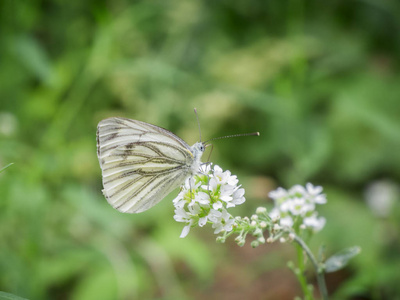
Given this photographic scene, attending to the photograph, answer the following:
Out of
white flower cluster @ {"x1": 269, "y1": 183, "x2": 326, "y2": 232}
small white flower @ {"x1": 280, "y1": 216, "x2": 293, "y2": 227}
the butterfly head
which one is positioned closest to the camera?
small white flower @ {"x1": 280, "y1": 216, "x2": 293, "y2": 227}

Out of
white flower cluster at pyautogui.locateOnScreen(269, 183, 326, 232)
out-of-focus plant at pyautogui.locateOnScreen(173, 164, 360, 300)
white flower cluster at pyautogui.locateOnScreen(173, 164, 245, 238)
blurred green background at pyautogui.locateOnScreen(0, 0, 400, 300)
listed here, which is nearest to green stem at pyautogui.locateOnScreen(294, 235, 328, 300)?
out-of-focus plant at pyautogui.locateOnScreen(173, 164, 360, 300)

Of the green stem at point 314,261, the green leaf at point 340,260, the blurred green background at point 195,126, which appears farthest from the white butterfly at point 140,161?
the blurred green background at point 195,126

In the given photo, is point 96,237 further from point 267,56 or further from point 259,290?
point 267,56

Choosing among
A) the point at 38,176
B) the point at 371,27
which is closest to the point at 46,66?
the point at 38,176

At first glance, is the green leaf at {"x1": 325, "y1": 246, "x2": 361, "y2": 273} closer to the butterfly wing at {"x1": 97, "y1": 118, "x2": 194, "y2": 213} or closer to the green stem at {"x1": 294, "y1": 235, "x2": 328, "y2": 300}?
the green stem at {"x1": 294, "y1": 235, "x2": 328, "y2": 300}

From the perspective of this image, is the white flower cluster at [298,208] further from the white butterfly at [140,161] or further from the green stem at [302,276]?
the white butterfly at [140,161]

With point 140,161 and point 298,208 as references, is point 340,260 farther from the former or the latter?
point 140,161
